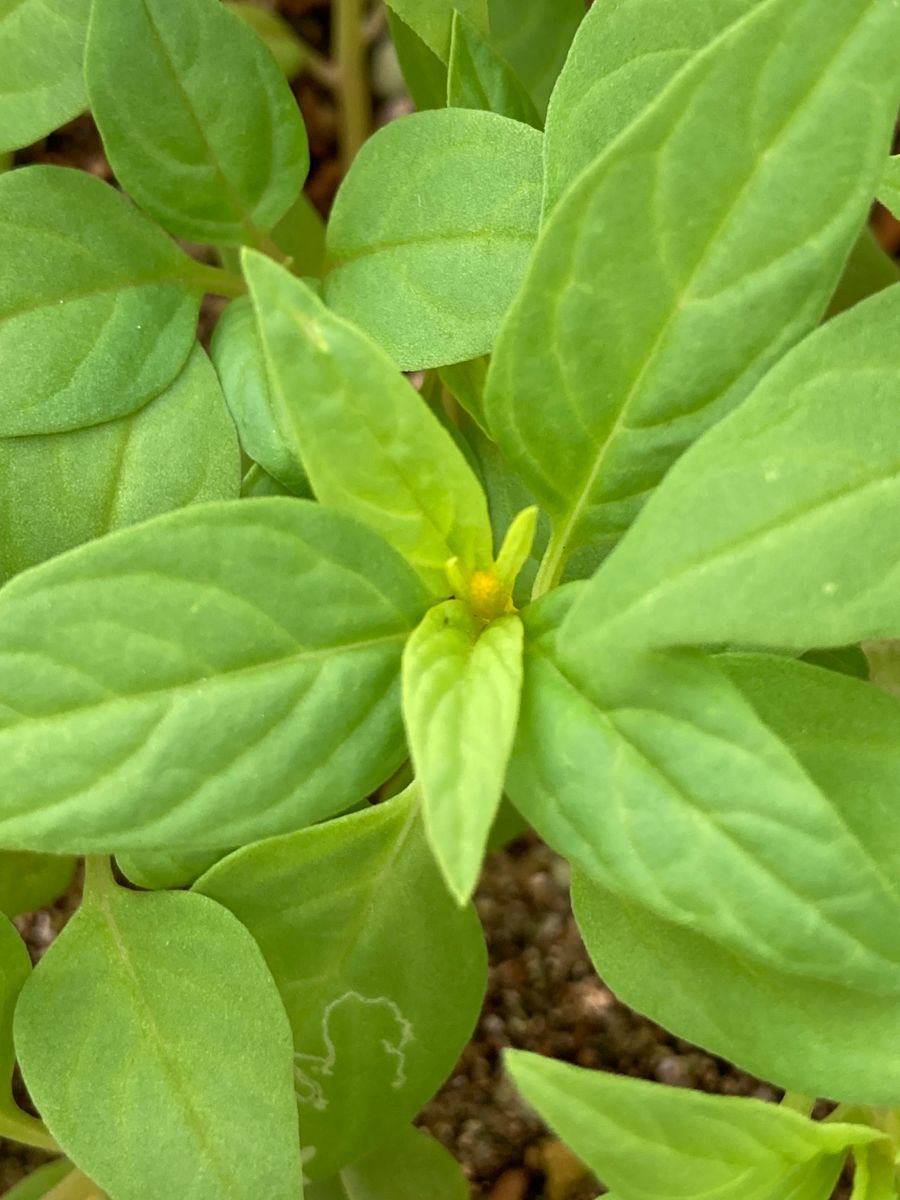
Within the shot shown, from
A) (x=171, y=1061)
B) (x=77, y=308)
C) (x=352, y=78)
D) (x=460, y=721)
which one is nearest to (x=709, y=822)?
(x=460, y=721)

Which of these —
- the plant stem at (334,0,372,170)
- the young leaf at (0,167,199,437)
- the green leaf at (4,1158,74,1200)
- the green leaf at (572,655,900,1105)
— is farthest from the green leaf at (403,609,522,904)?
the plant stem at (334,0,372,170)

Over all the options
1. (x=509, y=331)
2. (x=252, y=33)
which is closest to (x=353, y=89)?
(x=252, y=33)

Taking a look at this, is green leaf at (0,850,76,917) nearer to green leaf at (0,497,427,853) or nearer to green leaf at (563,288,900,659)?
green leaf at (0,497,427,853)

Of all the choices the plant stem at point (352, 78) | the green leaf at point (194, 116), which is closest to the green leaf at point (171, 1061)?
the green leaf at point (194, 116)

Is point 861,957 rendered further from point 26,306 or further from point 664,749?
point 26,306

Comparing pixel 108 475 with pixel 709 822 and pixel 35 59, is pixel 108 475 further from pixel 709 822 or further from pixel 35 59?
pixel 709 822

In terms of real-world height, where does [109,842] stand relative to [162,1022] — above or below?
above
